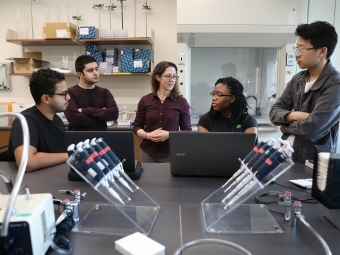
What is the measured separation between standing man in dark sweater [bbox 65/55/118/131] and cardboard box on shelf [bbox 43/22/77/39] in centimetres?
89

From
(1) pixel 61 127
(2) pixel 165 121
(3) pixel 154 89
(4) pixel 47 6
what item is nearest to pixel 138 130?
(2) pixel 165 121

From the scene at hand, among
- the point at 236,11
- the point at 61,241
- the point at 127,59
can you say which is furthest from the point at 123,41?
the point at 61,241

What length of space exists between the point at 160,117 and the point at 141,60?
144 cm

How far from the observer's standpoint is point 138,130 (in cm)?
222

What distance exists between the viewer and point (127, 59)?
11.3 ft

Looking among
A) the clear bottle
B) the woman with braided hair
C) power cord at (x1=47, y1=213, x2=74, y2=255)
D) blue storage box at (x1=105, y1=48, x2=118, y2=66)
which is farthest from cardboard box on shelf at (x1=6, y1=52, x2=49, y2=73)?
power cord at (x1=47, y1=213, x2=74, y2=255)

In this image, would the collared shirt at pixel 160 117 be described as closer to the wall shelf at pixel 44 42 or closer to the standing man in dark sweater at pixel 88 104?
the standing man in dark sweater at pixel 88 104

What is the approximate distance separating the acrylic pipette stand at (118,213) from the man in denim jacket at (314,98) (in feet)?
3.53

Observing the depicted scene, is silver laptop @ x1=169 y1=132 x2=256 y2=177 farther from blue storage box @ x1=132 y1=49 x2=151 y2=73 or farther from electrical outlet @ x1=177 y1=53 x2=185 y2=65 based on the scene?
blue storage box @ x1=132 y1=49 x2=151 y2=73

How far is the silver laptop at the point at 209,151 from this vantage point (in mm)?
1360

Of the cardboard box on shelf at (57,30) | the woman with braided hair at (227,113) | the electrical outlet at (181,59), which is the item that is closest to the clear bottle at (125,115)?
the electrical outlet at (181,59)

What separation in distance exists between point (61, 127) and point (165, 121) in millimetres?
771

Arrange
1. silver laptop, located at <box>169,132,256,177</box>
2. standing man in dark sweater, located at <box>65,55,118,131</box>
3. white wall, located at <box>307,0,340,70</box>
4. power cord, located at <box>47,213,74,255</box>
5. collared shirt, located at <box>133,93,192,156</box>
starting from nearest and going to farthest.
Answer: power cord, located at <box>47,213,74,255</box> < silver laptop, located at <box>169,132,256,177</box> < collared shirt, located at <box>133,93,192,156</box> < standing man in dark sweater, located at <box>65,55,118,131</box> < white wall, located at <box>307,0,340,70</box>

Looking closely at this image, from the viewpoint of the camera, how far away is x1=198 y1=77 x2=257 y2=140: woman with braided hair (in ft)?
6.26
